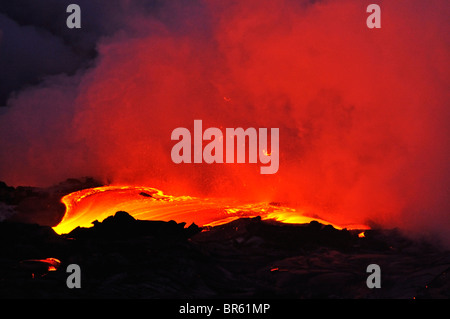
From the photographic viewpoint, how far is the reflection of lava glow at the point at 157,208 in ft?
38.9

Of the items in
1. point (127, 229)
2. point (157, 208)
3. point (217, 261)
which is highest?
point (157, 208)

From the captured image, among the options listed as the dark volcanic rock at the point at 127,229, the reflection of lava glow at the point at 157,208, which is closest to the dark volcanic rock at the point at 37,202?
the reflection of lava glow at the point at 157,208

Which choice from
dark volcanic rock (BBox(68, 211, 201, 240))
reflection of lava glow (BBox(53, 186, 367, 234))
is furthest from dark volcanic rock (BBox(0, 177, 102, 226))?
dark volcanic rock (BBox(68, 211, 201, 240))

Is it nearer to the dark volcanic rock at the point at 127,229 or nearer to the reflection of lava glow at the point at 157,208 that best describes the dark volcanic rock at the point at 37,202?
the reflection of lava glow at the point at 157,208

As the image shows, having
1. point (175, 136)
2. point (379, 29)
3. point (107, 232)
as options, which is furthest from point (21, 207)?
point (379, 29)

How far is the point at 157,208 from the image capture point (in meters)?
12.3

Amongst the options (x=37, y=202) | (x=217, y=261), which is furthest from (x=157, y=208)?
(x=217, y=261)

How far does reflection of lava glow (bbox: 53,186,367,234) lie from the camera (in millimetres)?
11852

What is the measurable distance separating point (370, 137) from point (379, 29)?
1816mm

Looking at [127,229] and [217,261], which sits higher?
[127,229]

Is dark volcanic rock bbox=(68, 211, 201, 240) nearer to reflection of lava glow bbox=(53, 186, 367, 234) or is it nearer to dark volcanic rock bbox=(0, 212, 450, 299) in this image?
dark volcanic rock bbox=(0, 212, 450, 299)

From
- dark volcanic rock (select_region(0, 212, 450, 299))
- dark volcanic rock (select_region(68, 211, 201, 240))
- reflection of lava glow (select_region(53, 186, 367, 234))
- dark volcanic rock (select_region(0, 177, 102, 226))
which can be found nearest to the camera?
dark volcanic rock (select_region(0, 212, 450, 299))

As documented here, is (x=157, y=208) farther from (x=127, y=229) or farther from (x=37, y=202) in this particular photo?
(x=37, y=202)

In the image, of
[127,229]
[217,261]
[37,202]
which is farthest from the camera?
[37,202]
